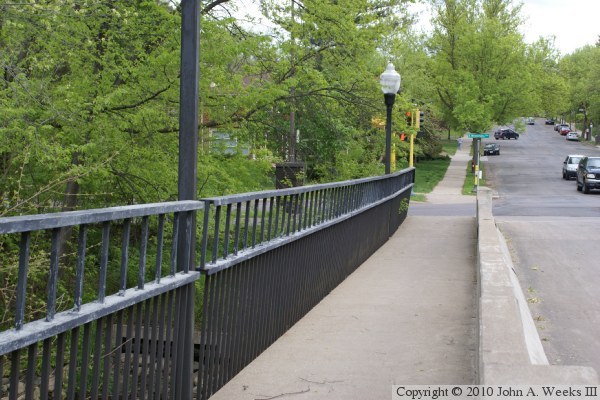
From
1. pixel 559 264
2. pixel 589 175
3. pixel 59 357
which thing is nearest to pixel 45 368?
pixel 59 357

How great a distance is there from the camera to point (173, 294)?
4824mm

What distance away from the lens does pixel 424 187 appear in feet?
148

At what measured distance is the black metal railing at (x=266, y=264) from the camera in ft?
18.0

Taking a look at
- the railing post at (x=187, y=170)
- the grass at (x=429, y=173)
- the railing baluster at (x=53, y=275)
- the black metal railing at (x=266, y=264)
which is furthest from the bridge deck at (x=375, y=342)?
the grass at (x=429, y=173)

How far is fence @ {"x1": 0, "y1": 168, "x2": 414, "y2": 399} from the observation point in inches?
131

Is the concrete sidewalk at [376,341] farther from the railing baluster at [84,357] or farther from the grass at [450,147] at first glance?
the grass at [450,147]

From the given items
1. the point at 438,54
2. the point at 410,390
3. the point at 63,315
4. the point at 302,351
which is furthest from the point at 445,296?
the point at 438,54

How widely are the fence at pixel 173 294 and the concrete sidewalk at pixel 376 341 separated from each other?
17 cm

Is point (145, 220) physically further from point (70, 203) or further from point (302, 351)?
point (70, 203)

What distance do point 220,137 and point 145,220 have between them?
7683 millimetres

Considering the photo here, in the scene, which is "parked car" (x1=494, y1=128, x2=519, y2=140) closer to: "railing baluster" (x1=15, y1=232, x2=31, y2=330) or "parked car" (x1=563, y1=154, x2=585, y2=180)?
"parked car" (x1=563, y1=154, x2=585, y2=180)

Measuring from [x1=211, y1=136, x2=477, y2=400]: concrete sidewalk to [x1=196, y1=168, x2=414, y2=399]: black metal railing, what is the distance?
0.16 m

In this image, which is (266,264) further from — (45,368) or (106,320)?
(45,368)

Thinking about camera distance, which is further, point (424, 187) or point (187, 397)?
point (424, 187)
